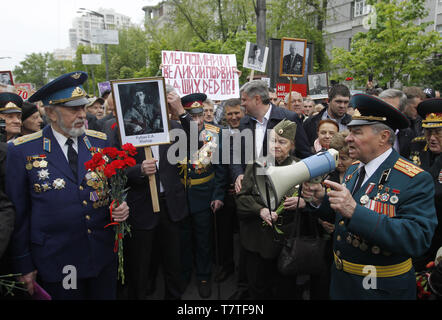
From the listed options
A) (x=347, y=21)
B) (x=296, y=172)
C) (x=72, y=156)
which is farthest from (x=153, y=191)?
(x=347, y=21)

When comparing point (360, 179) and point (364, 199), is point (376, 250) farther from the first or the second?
point (360, 179)

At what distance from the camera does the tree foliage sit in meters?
13.8

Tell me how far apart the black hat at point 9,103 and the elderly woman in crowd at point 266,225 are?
314 centimetres

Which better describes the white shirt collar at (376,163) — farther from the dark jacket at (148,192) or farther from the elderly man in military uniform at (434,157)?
the dark jacket at (148,192)

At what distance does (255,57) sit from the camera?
292 inches

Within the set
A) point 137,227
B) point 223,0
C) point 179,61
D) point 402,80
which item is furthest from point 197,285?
point 223,0

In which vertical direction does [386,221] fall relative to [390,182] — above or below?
below

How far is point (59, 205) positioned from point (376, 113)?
2490 mm

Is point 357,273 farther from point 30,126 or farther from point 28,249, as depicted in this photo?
point 30,126

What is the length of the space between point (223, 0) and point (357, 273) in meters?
22.1

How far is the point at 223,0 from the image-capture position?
21469mm

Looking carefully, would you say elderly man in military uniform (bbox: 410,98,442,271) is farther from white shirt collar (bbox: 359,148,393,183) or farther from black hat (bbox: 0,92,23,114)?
black hat (bbox: 0,92,23,114)

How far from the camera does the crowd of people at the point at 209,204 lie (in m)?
2.26

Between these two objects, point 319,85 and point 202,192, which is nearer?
point 202,192
